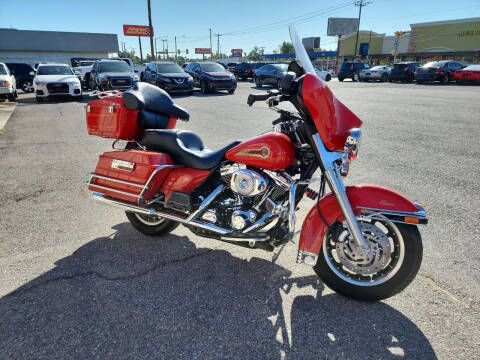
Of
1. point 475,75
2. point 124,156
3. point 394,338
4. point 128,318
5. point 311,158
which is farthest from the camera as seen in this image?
point 475,75

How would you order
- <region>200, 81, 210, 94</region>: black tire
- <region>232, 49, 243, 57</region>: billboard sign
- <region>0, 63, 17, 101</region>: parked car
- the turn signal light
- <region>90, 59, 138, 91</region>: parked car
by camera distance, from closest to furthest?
1. the turn signal light
2. <region>0, 63, 17, 101</region>: parked car
3. <region>90, 59, 138, 91</region>: parked car
4. <region>200, 81, 210, 94</region>: black tire
5. <region>232, 49, 243, 57</region>: billboard sign

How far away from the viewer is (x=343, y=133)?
233 cm

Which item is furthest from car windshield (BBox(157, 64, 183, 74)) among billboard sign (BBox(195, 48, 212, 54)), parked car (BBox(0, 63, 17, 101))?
billboard sign (BBox(195, 48, 212, 54))

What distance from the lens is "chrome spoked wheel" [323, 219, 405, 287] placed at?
2.34m

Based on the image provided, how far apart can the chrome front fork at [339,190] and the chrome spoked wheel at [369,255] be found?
0.32 ft

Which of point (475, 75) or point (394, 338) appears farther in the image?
point (475, 75)

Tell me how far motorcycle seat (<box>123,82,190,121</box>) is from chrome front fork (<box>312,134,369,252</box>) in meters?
1.63

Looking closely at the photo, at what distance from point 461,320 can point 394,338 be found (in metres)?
0.54

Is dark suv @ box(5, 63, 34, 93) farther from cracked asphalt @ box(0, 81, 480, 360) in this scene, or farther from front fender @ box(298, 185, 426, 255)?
front fender @ box(298, 185, 426, 255)

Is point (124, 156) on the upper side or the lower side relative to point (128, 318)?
upper

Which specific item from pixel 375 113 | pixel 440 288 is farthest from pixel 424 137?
pixel 440 288

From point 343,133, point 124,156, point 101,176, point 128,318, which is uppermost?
point 343,133

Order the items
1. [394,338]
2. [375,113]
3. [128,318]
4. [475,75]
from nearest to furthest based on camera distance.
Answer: [394,338]
[128,318]
[375,113]
[475,75]

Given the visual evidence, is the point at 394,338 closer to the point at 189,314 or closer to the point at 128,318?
the point at 189,314
